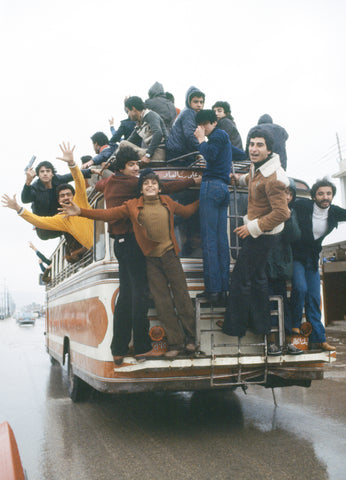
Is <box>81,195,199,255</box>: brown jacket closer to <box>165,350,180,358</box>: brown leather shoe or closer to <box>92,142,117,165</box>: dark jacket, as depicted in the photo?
<box>165,350,180,358</box>: brown leather shoe

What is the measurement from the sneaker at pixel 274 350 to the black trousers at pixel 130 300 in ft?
4.21

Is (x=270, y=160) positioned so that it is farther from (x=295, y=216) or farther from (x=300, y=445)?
(x=300, y=445)

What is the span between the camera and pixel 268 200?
17.1ft

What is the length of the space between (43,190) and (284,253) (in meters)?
3.84

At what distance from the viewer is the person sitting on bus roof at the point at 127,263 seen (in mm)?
5160

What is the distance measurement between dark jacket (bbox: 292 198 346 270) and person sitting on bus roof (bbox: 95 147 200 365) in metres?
1.27

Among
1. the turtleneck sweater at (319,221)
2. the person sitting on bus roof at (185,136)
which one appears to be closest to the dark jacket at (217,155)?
the person sitting on bus roof at (185,136)

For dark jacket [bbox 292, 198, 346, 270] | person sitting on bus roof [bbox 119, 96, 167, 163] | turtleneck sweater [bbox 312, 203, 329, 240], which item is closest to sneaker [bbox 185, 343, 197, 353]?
dark jacket [bbox 292, 198, 346, 270]

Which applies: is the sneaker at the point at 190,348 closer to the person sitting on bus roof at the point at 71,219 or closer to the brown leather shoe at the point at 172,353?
the brown leather shoe at the point at 172,353

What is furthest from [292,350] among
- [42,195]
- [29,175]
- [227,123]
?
[29,175]

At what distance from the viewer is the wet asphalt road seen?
15.0 feet

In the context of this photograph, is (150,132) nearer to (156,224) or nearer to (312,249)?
(156,224)

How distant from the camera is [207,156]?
5.38 meters

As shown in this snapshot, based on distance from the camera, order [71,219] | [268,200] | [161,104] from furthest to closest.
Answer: [161,104]
[71,219]
[268,200]
